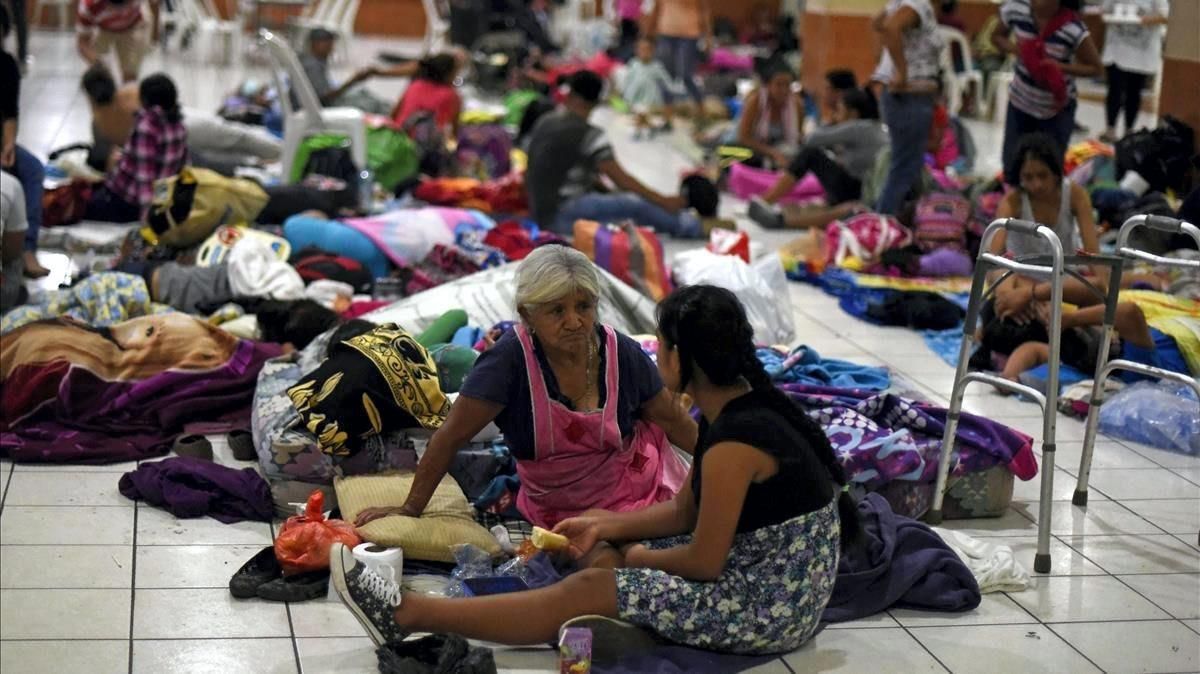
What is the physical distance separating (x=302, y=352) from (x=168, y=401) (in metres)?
0.48

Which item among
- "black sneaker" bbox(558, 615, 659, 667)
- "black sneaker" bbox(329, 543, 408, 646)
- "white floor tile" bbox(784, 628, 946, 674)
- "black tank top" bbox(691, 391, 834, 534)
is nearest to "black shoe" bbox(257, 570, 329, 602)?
"black sneaker" bbox(329, 543, 408, 646)

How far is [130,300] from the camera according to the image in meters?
6.02

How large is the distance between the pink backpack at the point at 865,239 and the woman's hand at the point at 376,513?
4.52 m

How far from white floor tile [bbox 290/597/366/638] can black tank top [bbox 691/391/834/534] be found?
95cm

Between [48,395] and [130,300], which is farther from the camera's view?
[130,300]

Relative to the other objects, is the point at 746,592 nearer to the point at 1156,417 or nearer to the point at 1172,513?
the point at 1172,513

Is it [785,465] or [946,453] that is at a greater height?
[785,465]

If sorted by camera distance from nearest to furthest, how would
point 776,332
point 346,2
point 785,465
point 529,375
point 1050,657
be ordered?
point 785,465 < point 1050,657 < point 529,375 < point 776,332 < point 346,2

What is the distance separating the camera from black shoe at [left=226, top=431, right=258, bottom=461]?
4980 millimetres

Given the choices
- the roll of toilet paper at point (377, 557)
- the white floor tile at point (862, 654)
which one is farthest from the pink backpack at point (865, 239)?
the roll of toilet paper at point (377, 557)

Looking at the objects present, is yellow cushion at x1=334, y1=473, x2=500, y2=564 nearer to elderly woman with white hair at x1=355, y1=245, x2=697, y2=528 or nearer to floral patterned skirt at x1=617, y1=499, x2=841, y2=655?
elderly woman with white hair at x1=355, y1=245, x2=697, y2=528

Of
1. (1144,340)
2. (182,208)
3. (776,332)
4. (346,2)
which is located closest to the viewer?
(1144,340)

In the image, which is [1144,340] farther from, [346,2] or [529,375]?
[346,2]

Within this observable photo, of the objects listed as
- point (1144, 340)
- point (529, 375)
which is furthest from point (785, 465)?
point (1144, 340)
